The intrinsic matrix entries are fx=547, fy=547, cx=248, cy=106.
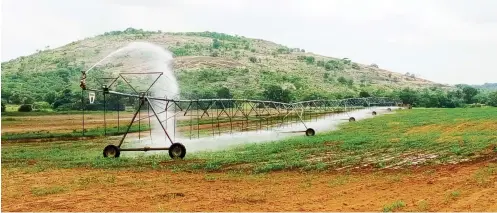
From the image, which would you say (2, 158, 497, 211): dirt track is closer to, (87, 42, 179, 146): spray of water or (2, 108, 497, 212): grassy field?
(2, 108, 497, 212): grassy field

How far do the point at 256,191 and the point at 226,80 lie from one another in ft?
372

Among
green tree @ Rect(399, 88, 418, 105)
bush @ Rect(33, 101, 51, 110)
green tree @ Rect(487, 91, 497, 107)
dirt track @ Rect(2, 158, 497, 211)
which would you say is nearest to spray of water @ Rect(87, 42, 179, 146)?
dirt track @ Rect(2, 158, 497, 211)

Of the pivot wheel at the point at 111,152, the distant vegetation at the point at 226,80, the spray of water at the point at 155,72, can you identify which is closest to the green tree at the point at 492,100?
the distant vegetation at the point at 226,80

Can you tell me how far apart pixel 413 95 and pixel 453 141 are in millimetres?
95121

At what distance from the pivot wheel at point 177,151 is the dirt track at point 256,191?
3896mm

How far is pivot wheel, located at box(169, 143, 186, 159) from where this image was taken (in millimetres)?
23672

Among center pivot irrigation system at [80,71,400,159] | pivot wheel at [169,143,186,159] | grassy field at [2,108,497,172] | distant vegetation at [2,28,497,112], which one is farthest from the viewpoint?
distant vegetation at [2,28,497,112]

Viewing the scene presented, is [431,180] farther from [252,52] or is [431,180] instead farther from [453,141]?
[252,52]

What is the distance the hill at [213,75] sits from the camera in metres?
113

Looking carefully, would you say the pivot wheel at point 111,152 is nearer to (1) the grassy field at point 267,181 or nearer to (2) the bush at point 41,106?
(1) the grassy field at point 267,181

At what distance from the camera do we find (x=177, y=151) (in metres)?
23.8

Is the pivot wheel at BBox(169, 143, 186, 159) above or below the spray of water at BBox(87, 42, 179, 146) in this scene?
below

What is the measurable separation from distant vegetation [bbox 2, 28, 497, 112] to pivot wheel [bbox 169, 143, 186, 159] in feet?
185

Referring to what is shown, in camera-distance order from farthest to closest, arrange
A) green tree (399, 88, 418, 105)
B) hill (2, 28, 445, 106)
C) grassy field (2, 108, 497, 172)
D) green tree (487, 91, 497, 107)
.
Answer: green tree (487, 91, 497, 107) → green tree (399, 88, 418, 105) → hill (2, 28, 445, 106) → grassy field (2, 108, 497, 172)
